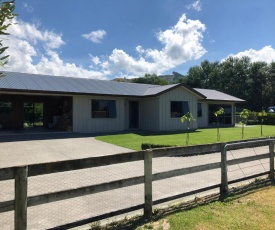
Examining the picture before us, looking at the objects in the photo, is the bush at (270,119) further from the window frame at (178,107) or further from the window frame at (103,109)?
the window frame at (103,109)

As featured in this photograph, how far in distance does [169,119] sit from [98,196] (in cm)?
1602

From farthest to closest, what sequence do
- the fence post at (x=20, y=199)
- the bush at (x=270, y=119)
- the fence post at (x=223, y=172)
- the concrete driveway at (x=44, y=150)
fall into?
the bush at (x=270, y=119), the concrete driveway at (x=44, y=150), the fence post at (x=223, y=172), the fence post at (x=20, y=199)

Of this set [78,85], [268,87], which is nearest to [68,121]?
[78,85]

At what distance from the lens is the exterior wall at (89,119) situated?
62.6 feet

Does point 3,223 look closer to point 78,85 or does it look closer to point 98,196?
point 98,196

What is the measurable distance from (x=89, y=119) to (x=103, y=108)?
4.71ft

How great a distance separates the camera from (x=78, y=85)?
816 inches

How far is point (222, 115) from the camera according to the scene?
2938cm

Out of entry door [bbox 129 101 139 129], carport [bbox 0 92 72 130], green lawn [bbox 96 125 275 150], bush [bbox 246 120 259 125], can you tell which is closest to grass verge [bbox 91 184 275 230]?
green lawn [bbox 96 125 275 150]

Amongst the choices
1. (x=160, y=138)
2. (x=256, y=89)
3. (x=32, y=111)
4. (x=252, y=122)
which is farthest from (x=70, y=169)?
(x=256, y=89)

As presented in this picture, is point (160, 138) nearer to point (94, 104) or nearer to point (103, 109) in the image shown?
point (103, 109)

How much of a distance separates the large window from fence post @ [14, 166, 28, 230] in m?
26.6

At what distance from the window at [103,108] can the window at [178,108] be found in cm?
471

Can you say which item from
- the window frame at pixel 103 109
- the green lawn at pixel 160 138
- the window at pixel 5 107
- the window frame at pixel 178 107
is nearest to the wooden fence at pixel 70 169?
the green lawn at pixel 160 138
